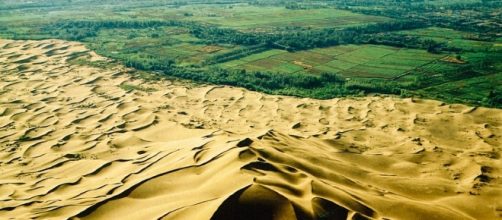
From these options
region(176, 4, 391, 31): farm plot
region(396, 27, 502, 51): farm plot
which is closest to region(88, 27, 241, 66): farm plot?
region(176, 4, 391, 31): farm plot

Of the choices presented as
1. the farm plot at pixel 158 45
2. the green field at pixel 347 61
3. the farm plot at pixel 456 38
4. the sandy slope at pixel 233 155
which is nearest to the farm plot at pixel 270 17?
the farm plot at pixel 456 38

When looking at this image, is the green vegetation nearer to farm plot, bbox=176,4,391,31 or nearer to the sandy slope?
farm plot, bbox=176,4,391,31

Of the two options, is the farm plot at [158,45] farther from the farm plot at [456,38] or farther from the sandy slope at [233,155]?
the farm plot at [456,38]

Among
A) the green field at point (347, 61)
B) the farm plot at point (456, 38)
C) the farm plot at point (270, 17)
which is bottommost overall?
the green field at point (347, 61)

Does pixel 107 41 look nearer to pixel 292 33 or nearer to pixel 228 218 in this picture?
pixel 292 33

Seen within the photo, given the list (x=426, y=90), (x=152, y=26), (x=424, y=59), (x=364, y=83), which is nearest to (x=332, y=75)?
(x=364, y=83)

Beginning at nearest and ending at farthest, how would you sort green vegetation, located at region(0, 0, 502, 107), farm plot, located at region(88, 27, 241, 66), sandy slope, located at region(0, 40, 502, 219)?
sandy slope, located at region(0, 40, 502, 219), green vegetation, located at region(0, 0, 502, 107), farm plot, located at region(88, 27, 241, 66)

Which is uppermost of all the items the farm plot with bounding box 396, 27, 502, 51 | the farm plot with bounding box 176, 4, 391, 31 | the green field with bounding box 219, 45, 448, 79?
the farm plot with bounding box 176, 4, 391, 31
